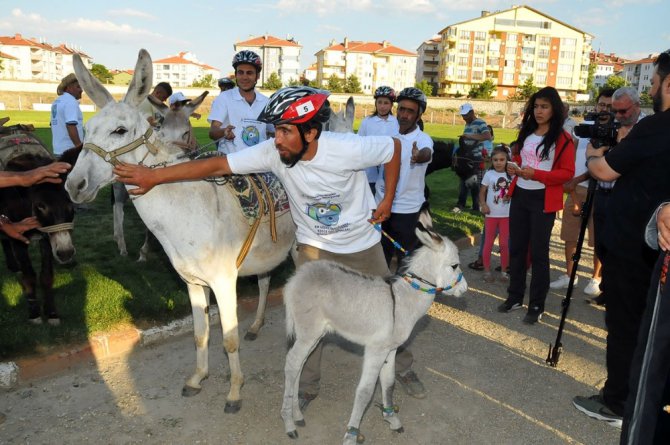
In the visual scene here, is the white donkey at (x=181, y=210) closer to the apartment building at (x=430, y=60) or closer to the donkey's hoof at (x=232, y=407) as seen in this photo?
the donkey's hoof at (x=232, y=407)

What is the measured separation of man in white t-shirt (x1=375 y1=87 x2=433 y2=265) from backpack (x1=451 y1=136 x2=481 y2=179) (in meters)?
6.64

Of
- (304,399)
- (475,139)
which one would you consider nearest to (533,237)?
(304,399)

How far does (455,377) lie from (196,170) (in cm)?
332

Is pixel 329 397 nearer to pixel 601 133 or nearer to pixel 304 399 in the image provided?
pixel 304 399

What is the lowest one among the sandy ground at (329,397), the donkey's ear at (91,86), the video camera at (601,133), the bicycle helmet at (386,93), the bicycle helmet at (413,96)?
the sandy ground at (329,397)

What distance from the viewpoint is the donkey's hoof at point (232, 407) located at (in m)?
4.23

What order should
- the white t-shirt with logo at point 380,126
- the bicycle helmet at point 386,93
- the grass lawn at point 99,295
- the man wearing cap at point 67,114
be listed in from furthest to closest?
the man wearing cap at point 67,114, the bicycle helmet at point 386,93, the white t-shirt with logo at point 380,126, the grass lawn at point 99,295

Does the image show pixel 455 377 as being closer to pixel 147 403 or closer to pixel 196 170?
pixel 147 403

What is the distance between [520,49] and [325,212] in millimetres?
119685

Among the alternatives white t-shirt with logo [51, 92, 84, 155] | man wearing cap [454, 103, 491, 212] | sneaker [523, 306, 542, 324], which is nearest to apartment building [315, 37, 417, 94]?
man wearing cap [454, 103, 491, 212]

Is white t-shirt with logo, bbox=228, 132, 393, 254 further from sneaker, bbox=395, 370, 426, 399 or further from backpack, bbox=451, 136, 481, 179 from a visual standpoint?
backpack, bbox=451, 136, 481, 179

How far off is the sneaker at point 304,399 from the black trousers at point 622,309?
2699 millimetres

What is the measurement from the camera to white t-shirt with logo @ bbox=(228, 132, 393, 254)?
3.65m

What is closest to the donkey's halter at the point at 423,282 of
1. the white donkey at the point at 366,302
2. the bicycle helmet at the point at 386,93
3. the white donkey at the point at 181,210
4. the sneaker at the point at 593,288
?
the white donkey at the point at 366,302
